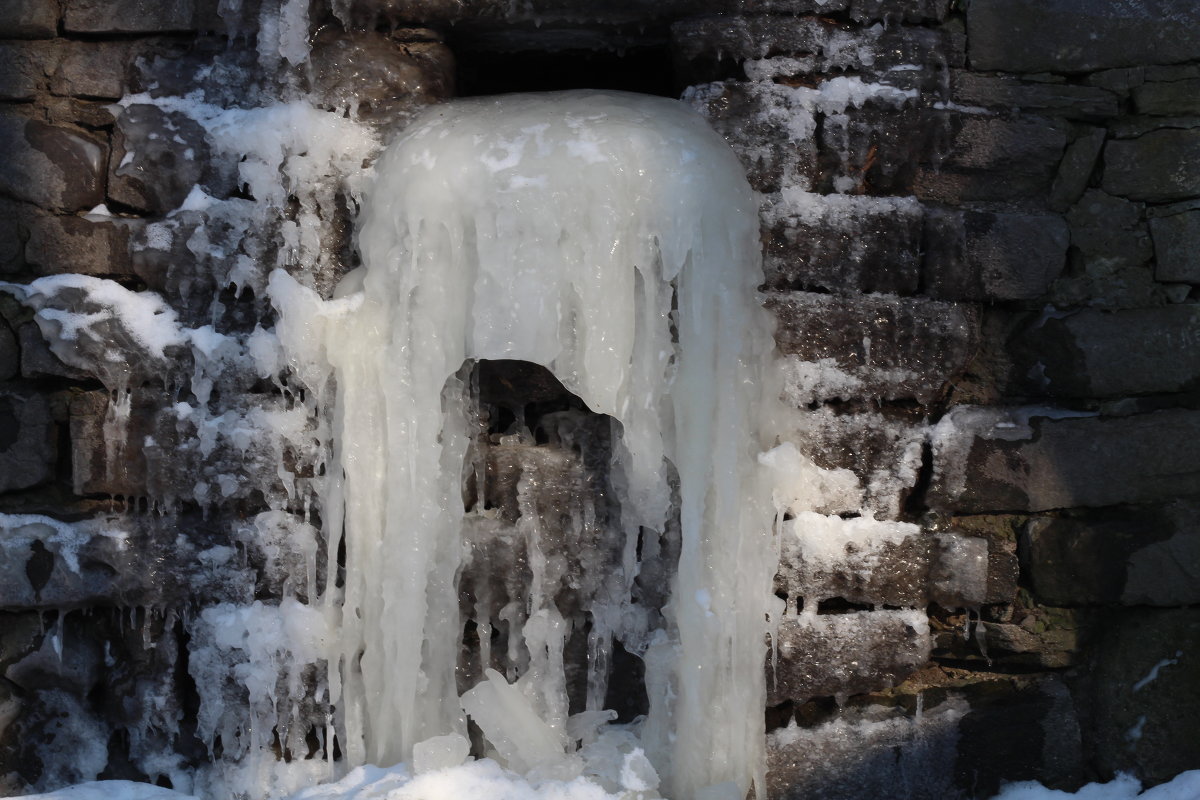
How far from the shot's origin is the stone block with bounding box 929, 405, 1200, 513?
2.34m

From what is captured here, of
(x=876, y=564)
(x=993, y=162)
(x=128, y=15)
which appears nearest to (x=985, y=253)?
(x=993, y=162)

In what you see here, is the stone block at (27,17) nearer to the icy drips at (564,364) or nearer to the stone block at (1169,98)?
the icy drips at (564,364)

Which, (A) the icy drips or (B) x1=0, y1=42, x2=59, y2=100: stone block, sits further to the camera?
(B) x1=0, y1=42, x2=59, y2=100: stone block

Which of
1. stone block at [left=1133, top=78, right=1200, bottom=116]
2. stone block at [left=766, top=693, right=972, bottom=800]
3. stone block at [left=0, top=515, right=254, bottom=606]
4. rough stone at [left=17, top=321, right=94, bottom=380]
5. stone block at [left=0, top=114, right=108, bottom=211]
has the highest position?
stone block at [left=1133, top=78, right=1200, bottom=116]

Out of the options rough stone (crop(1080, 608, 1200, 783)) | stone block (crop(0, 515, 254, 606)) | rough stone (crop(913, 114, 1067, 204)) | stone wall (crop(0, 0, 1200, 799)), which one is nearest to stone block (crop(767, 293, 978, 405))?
stone wall (crop(0, 0, 1200, 799))

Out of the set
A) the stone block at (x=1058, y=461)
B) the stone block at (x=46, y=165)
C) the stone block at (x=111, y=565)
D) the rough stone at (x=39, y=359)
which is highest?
the stone block at (x=46, y=165)

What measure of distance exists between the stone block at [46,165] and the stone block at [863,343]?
1.45 m

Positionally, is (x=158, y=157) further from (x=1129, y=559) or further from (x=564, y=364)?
(x=1129, y=559)

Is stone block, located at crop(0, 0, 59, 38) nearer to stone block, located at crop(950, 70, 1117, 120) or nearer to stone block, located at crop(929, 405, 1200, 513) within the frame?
stone block, located at crop(950, 70, 1117, 120)

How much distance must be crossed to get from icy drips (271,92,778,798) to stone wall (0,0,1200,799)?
0.37 ft

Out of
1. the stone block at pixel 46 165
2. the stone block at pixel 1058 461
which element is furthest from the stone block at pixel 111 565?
the stone block at pixel 1058 461

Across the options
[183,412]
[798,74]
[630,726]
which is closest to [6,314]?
[183,412]

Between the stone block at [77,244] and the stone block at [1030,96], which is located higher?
the stone block at [1030,96]

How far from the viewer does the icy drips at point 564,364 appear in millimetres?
2205
